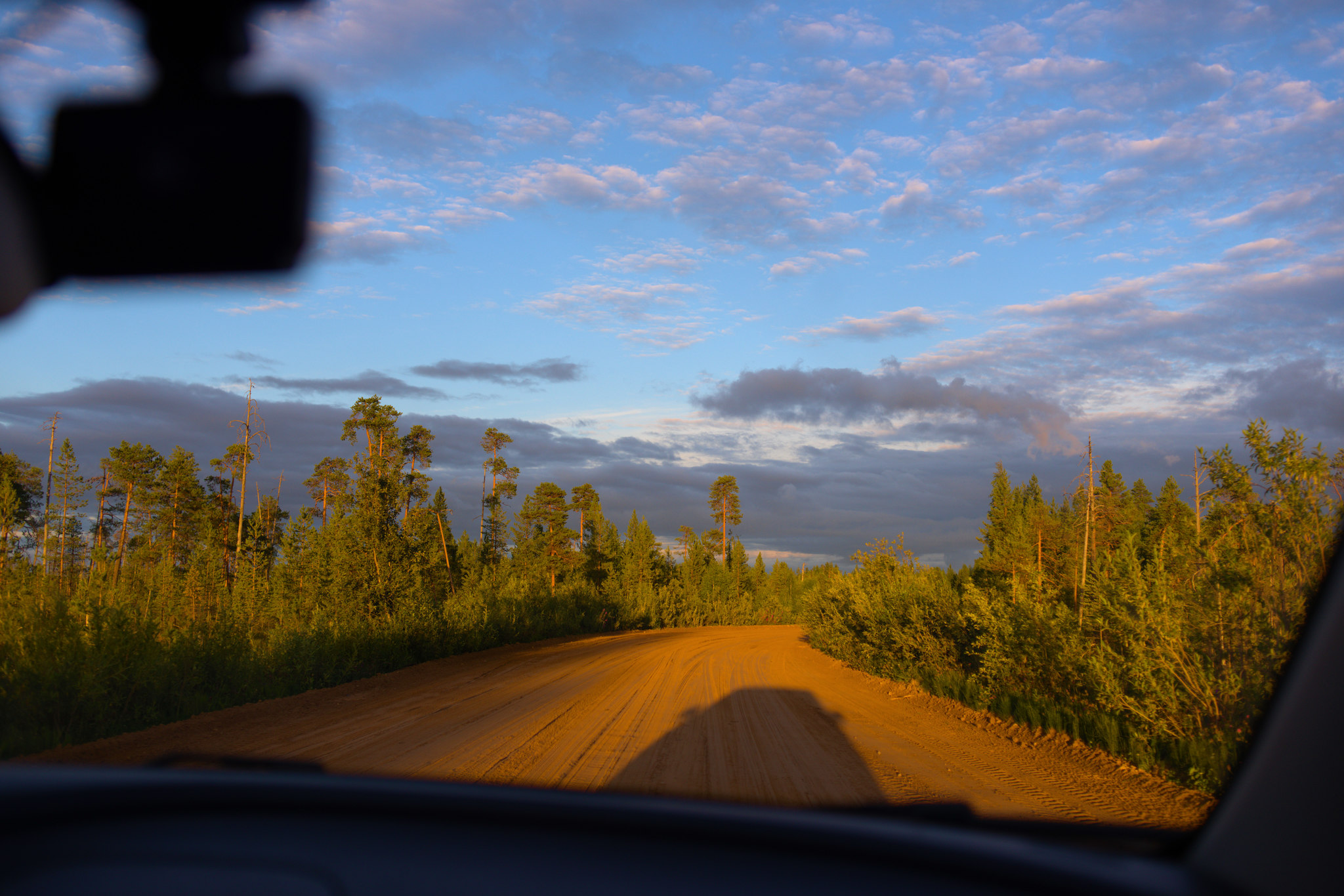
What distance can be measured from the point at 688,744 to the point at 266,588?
90.9 feet

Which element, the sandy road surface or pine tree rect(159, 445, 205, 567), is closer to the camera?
the sandy road surface

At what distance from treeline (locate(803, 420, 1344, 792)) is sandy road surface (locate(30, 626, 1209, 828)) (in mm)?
491

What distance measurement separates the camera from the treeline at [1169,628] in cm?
482

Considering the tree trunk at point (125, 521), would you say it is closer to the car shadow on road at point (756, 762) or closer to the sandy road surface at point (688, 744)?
the sandy road surface at point (688, 744)

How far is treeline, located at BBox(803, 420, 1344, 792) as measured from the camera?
482 centimetres

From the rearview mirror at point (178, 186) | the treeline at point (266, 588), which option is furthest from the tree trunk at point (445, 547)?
the rearview mirror at point (178, 186)

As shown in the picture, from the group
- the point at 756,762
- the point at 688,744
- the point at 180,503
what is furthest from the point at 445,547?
the point at 756,762

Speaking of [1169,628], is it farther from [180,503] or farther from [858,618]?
[180,503]

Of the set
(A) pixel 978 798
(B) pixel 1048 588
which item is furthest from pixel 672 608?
(A) pixel 978 798

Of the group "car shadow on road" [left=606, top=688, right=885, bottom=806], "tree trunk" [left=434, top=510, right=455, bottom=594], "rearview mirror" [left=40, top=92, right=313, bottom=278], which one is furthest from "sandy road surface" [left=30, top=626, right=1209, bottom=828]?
"tree trunk" [left=434, top=510, right=455, bottom=594]

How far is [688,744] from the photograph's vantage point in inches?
372

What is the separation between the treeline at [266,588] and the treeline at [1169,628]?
36.6 ft

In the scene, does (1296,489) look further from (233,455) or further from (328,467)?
(328,467)

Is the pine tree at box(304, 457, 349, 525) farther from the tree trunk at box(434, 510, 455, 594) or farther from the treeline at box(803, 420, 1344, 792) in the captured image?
the treeline at box(803, 420, 1344, 792)
